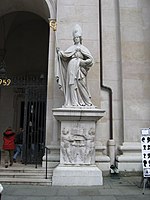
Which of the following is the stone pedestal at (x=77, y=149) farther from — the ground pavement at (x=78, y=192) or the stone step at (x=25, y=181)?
the ground pavement at (x=78, y=192)

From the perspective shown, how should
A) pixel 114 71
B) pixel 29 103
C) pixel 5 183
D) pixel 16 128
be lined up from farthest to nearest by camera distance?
pixel 16 128 → pixel 29 103 → pixel 114 71 → pixel 5 183

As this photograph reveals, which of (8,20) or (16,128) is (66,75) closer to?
(16,128)

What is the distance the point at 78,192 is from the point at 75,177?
32.7 inches

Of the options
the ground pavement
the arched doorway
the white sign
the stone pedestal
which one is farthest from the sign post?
the arched doorway

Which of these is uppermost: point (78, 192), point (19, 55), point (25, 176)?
point (19, 55)

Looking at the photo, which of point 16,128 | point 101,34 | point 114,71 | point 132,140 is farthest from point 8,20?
point 132,140

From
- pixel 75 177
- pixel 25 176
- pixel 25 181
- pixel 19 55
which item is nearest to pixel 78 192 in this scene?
pixel 75 177

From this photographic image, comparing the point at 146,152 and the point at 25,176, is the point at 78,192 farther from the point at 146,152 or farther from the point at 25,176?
the point at 146,152

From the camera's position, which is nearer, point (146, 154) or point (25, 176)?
point (146, 154)

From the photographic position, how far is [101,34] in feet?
31.2

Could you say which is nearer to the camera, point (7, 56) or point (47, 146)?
point (47, 146)

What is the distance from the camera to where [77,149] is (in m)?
7.18

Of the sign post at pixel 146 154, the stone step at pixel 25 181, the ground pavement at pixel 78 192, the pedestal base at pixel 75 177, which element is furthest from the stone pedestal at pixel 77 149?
the sign post at pixel 146 154

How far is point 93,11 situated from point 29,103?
446 cm
